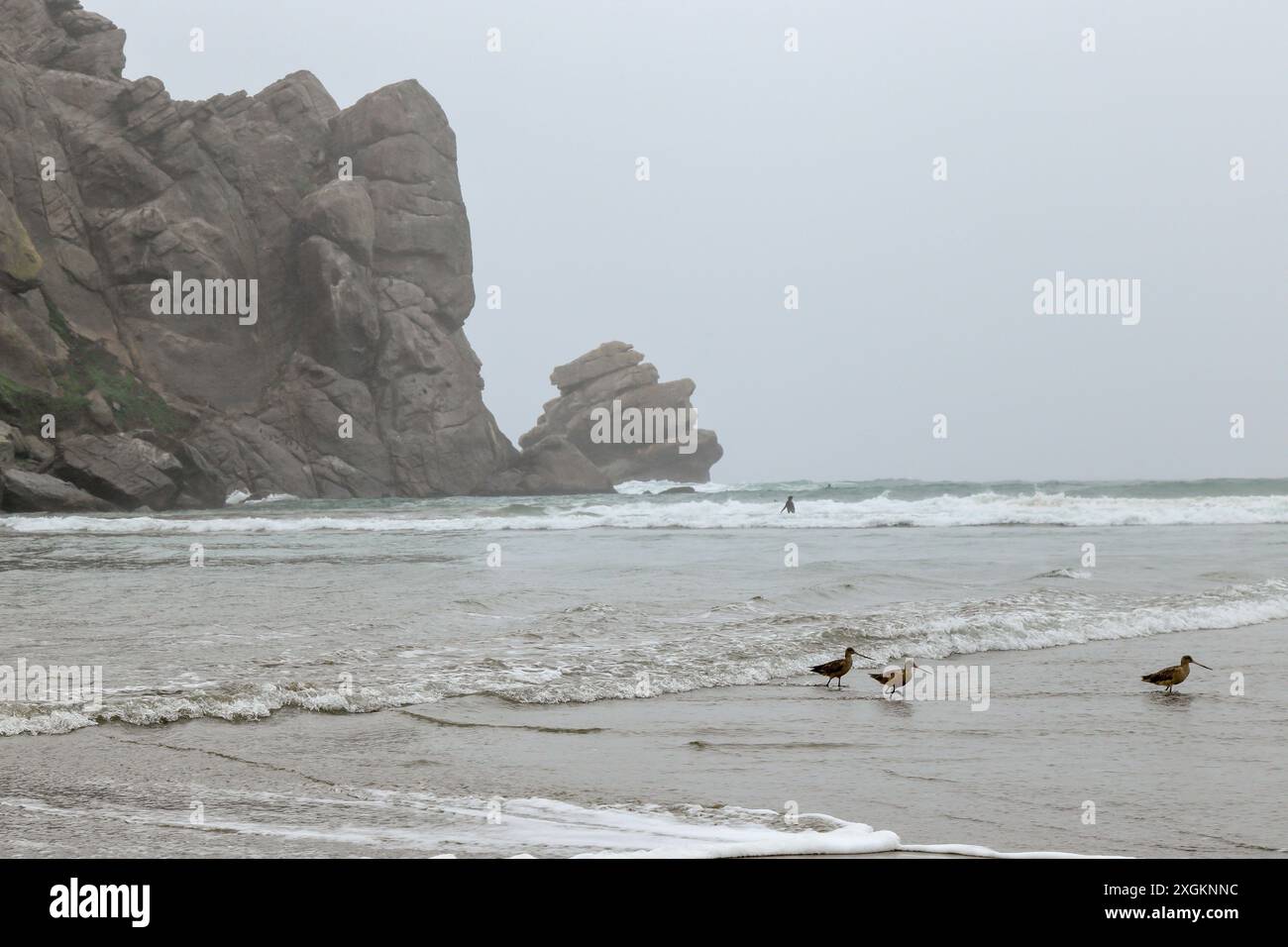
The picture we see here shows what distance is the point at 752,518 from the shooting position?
1699 inches

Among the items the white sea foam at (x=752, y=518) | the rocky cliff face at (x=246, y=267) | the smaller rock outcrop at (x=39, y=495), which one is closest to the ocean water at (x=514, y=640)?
the white sea foam at (x=752, y=518)

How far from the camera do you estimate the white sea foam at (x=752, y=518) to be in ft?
126

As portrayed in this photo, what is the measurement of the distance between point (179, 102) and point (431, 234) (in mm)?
19492

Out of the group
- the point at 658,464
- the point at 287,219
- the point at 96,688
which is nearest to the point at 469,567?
the point at 96,688

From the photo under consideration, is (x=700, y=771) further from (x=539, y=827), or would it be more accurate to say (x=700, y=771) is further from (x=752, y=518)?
(x=752, y=518)

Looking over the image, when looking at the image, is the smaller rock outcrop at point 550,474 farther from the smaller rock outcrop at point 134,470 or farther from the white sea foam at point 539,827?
the white sea foam at point 539,827

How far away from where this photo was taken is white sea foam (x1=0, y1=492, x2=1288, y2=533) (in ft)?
126

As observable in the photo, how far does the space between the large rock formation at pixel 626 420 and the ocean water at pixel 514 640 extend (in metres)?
87.6

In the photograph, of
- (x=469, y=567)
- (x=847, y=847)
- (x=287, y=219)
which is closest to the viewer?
(x=847, y=847)

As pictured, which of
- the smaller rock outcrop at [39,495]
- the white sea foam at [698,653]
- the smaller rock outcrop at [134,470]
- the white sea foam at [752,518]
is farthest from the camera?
the smaller rock outcrop at [134,470]
